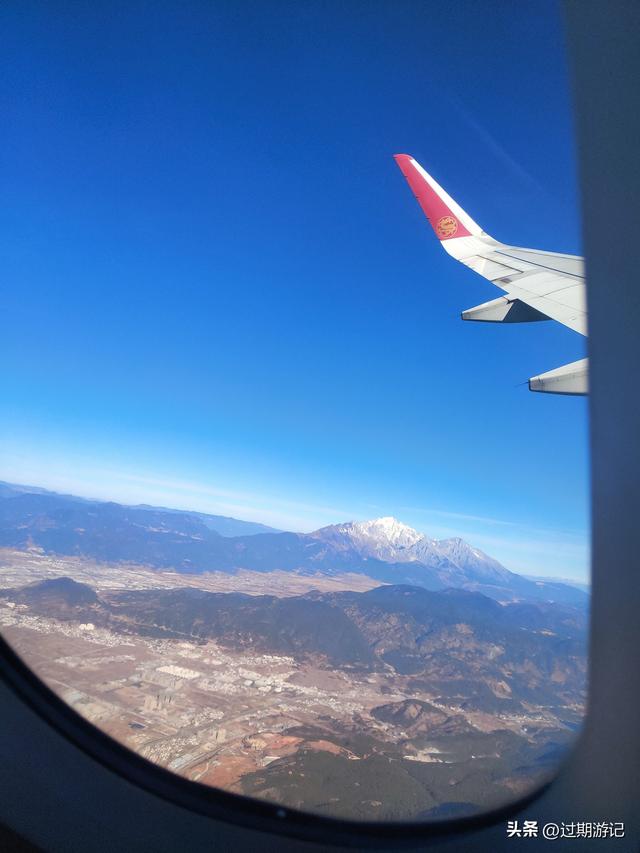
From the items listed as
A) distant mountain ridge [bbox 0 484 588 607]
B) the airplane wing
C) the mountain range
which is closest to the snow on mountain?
distant mountain ridge [bbox 0 484 588 607]

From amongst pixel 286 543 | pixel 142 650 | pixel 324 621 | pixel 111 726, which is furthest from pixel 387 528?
pixel 111 726

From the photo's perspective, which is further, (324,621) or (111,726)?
(324,621)

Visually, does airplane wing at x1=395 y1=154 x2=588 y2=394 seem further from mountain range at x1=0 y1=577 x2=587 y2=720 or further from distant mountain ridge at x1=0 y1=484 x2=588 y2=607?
distant mountain ridge at x1=0 y1=484 x2=588 y2=607

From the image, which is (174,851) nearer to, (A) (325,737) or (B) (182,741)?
(B) (182,741)

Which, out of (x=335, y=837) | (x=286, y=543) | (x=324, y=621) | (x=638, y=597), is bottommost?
(x=286, y=543)

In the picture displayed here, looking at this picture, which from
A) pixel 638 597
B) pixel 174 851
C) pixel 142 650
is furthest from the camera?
pixel 142 650

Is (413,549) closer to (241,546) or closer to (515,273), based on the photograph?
(241,546)
